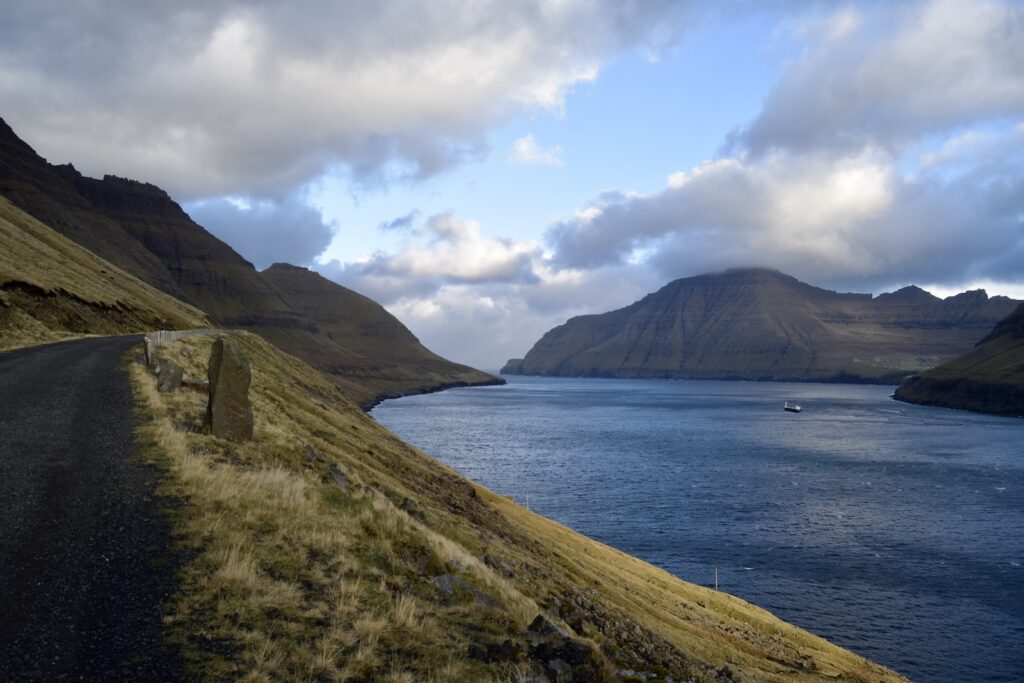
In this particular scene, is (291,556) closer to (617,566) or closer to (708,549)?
(617,566)

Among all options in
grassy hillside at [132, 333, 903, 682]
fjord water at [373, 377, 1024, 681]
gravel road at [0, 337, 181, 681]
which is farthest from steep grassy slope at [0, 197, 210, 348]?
fjord water at [373, 377, 1024, 681]

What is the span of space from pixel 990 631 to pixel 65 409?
52.4 metres

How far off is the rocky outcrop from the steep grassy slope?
29.8 meters

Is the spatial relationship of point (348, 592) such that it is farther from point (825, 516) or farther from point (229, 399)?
point (825, 516)

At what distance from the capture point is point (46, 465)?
15914 mm

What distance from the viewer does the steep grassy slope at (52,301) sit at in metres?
49.0

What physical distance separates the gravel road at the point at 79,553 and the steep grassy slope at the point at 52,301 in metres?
29.8

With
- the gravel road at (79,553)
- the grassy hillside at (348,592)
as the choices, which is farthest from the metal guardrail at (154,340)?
the gravel road at (79,553)

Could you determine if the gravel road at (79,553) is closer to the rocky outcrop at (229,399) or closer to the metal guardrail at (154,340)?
the rocky outcrop at (229,399)

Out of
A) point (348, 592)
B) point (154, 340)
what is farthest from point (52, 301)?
point (348, 592)

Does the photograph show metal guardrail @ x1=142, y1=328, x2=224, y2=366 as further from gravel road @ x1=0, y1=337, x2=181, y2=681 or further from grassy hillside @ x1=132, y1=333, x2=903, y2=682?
gravel road @ x1=0, y1=337, x2=181, y2=681

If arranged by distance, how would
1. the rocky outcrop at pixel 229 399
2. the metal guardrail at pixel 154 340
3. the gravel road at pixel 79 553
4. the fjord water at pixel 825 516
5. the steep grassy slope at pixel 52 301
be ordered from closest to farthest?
the gravel road at pixel 79 553 → the rocky outcrop at pixel 229 399 → the metal guardrail at pixel 154 340 → the fjord water at pixel 825 516 → the steep grassy slope at pixel 52 301

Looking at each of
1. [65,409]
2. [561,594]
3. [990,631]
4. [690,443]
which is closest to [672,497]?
[990,631]

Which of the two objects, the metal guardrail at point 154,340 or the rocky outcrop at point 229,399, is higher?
the metal guardrail at point 154,340
